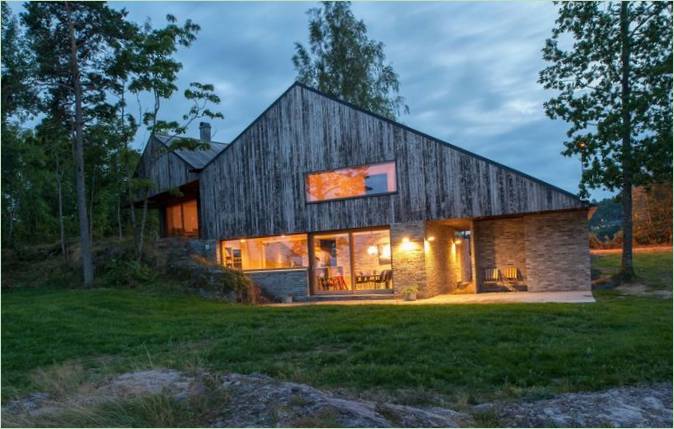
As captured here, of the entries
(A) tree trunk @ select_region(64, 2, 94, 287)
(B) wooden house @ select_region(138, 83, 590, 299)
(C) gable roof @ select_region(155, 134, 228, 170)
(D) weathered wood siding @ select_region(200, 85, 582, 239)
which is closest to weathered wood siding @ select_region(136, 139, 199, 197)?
(C) gable roof @ select_region(155, 134, 228, 170)

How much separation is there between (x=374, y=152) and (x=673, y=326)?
34.9ft

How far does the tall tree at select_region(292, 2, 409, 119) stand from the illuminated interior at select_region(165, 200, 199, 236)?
9.84 m

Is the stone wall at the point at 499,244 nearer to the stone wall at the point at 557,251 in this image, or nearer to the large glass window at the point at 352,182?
the stone wall at the point at 557,251

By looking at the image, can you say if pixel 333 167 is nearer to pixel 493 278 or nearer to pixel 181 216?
pixel 493 278

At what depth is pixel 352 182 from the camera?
18.2 metres

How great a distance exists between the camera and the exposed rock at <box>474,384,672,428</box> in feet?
15.5

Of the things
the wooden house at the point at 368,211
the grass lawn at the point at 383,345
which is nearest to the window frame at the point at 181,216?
the wooden house at the point at 368,211

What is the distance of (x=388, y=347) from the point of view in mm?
7582

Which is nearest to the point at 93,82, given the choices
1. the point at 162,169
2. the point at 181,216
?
the point at 162,169

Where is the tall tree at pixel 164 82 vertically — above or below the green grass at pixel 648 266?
above

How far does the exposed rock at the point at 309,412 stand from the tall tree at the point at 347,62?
25003 millimetres

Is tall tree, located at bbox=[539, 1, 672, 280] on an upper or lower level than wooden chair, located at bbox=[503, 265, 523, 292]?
upper

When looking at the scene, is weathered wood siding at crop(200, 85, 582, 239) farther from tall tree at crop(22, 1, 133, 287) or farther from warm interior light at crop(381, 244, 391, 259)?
tall tree at crop(22, 1, 133, 287)

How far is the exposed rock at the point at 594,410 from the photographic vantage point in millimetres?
4738
